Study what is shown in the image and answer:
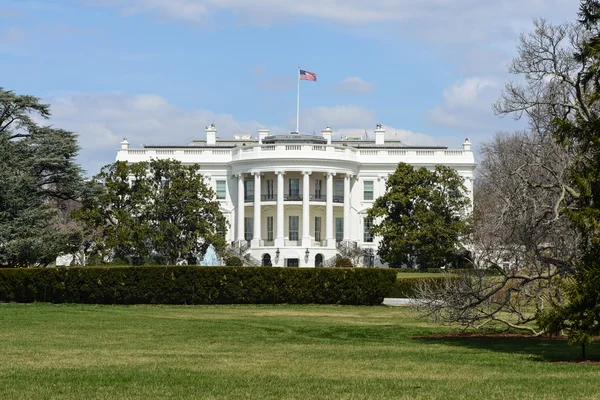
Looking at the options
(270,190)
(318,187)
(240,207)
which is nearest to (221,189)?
(240,207)

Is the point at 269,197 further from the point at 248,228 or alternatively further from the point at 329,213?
the point at 329,213

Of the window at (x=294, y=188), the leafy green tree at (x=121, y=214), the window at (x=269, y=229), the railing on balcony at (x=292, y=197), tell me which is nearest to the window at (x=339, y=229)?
the railing on balcony at (x=292, y=197)

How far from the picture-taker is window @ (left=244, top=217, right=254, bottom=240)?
3044 inches

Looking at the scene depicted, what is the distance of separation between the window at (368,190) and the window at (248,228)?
9.67 metres

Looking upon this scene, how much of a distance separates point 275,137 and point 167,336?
56207mm

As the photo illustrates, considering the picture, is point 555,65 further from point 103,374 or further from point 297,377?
point 103,374

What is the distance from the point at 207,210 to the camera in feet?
210

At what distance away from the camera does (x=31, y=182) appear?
45281 mm

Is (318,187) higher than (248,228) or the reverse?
higher

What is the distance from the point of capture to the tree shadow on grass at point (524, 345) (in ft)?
61.0

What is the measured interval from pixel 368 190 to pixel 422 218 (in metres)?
17.2

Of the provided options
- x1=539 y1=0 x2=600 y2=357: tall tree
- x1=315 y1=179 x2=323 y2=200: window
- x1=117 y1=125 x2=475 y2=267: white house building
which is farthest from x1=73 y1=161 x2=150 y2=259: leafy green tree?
x1=539 y1=0 x2=600 y2=357: tall tree

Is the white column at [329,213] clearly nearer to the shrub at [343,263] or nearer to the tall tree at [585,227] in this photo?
the shrub at [343,263]

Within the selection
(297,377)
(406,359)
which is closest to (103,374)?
(297,377)
